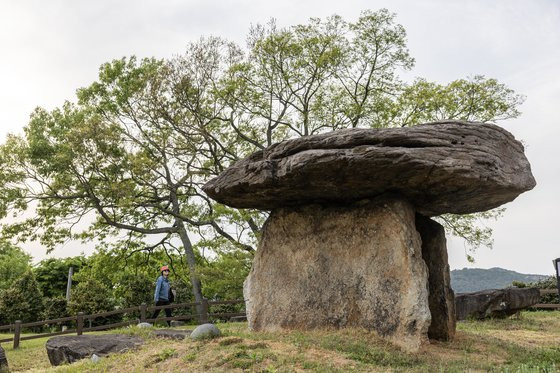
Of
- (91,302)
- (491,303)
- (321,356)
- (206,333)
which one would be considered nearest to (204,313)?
(91,302)

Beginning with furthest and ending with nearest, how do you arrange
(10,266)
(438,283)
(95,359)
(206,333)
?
1. (10,266)
2. (438,283)
3. (95,359)
4. (206,333)

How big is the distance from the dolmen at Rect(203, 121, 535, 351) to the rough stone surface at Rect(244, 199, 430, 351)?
0.02 meters

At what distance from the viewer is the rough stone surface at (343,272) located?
9.65m

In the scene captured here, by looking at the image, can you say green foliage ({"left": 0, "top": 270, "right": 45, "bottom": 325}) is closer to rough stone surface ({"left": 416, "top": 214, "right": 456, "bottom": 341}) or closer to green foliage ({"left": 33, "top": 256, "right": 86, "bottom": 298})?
green foliage ({"left": 33, "top": 256, "right": 86, "bottom": 298})

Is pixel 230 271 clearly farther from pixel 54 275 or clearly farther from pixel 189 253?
pixel 54 275

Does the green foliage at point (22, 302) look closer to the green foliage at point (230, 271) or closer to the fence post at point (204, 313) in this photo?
the fence post at point (204, 313)

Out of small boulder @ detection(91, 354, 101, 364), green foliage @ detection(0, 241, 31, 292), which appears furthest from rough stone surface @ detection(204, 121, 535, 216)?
green foliage @ detection(0, 241, 31, 292)

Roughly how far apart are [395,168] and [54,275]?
32206mm

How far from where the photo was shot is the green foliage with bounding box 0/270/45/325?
2589 cm

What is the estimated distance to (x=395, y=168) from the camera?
9203mm

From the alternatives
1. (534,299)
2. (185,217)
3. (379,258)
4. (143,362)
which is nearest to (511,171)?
(379,258)

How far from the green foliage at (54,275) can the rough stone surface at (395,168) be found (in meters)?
28.5

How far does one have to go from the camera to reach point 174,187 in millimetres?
24578

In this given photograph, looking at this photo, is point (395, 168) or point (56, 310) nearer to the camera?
point (395, 168)
